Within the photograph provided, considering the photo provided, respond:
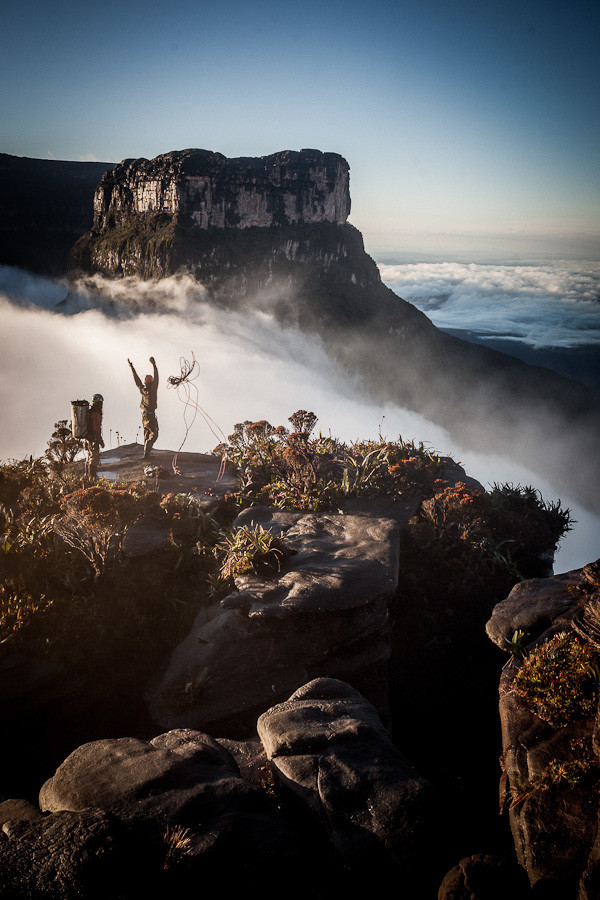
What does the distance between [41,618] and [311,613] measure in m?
5.11

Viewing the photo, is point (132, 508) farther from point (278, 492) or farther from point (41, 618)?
point (278, 492)

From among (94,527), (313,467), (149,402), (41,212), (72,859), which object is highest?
(41,212)

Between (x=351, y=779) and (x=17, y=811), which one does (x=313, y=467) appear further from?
(x=17, y=811)

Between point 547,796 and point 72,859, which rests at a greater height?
point 72,859

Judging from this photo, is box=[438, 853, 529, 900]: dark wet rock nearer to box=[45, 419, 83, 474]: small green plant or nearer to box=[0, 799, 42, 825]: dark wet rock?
box=[0, 799, 42, 825]: dark wet rock

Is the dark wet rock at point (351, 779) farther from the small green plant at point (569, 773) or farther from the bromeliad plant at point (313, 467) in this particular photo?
the bromeliad plant at point (313, 467)

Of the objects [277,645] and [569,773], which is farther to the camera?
[277,645]

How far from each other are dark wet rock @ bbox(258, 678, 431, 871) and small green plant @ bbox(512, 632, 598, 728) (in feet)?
5.91

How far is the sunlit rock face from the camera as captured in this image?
106m

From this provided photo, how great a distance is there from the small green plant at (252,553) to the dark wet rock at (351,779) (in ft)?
11.9

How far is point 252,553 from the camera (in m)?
10.4

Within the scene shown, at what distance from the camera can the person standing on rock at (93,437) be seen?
13633 millimetres

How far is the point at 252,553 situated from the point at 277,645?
7.03 ft

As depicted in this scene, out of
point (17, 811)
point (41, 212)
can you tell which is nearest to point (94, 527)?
point (17, 811)
